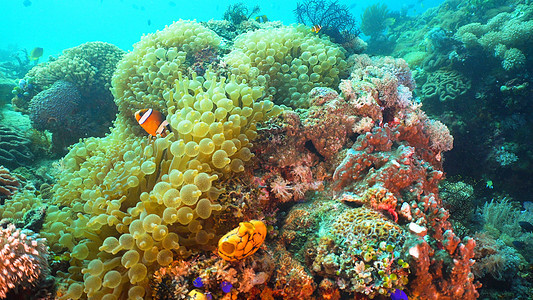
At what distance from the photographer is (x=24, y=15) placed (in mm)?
81250

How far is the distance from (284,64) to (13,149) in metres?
5.58

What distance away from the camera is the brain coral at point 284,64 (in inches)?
144

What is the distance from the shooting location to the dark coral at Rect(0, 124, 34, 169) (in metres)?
5.03

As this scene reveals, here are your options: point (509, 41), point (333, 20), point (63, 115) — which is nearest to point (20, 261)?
point (63, 115)

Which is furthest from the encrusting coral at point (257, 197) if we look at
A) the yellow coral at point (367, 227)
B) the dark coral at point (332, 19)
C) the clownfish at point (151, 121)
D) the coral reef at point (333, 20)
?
the dark coral at point (332, 19)

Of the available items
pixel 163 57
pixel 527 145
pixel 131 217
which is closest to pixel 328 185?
pixel 131 217

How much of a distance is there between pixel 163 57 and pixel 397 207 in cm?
349

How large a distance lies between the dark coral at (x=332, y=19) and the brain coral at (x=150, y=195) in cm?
396

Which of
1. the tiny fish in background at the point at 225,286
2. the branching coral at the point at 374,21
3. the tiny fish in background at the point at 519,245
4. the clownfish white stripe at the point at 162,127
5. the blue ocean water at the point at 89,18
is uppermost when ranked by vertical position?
the blue ocean water at the point at 89,18

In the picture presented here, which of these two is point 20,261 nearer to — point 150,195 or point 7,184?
point 150,195

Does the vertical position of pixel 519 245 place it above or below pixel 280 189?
below

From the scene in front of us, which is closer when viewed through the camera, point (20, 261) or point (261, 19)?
point (20, 261)

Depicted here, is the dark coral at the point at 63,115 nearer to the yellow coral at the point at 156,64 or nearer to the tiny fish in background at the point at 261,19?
the yellow coral at the point at 156,64

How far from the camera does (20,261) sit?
1.93 meters
